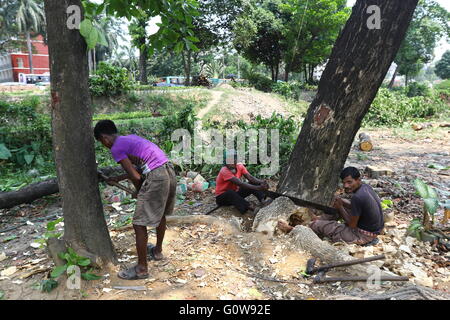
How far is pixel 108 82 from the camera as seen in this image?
46.9 feet

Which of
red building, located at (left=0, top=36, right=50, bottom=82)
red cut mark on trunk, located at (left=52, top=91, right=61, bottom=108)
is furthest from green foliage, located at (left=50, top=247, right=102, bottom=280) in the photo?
red building, located at (left=0, top=36, right=50, bottom=82)

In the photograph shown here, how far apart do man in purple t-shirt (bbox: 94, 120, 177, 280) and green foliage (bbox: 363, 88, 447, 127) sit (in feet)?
45.3

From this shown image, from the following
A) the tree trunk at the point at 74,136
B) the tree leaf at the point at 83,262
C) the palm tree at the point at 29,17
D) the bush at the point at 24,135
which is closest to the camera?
the tree trunk at the point at 74,136

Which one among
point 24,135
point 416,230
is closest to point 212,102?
point 24,135

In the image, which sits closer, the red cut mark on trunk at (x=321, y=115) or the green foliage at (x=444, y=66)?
the red cut mark on trunk at (x=321, y=115)

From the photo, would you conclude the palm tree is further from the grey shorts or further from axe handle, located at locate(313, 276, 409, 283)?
axe handle, located at locate(313, 276, 409, 283)

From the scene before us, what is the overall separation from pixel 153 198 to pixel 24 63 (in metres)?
42.9

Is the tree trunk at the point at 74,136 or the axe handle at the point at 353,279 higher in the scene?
the tree trunk at the point at 74,136

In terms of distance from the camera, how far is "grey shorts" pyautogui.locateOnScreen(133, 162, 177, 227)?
2945 millimetres

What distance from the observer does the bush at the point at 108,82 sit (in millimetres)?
14273

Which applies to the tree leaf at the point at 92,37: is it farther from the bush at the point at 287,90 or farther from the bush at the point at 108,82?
the bush at the point at 287,90

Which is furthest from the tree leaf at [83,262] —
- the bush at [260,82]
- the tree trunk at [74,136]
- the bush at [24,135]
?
the bush at [260,82]
